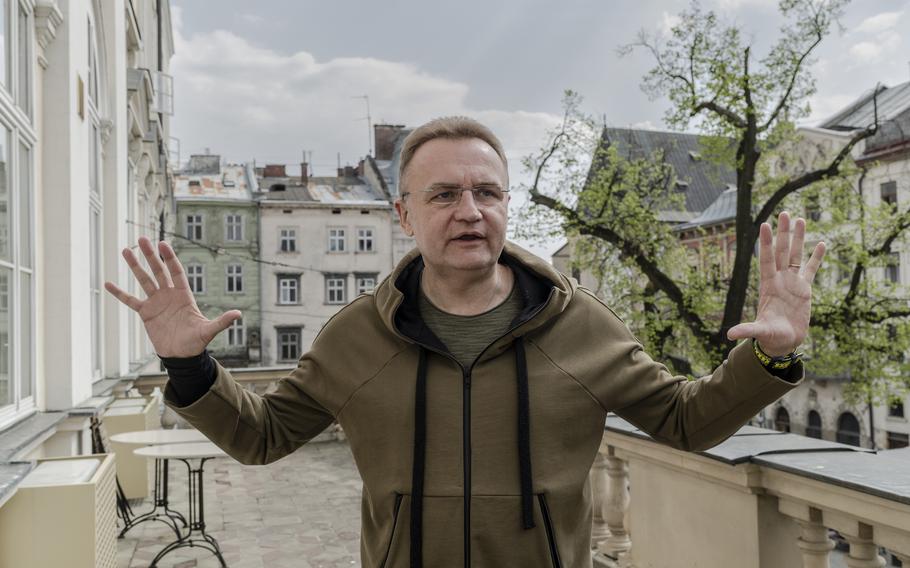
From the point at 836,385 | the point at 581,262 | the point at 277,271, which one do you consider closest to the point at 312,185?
the point at 277,271

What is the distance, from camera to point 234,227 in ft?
139

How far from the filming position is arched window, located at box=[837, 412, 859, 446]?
117 feet

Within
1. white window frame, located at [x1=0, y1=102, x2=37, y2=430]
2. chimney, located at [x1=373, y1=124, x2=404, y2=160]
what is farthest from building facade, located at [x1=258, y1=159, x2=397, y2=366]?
white window frame, located at [x1=0, y1=102, x2=37, y2=430]

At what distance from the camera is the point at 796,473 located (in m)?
2.77

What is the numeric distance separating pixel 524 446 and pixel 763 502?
1.59 meters

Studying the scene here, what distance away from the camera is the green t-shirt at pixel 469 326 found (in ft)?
6.53

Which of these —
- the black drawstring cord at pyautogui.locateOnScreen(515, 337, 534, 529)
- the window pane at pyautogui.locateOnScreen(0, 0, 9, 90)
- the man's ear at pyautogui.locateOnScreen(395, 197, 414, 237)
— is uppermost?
the window pane at pyautogui.locateOnScreen(0, 0, 9, 90)

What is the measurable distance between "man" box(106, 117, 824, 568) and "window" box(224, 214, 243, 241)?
4152cm

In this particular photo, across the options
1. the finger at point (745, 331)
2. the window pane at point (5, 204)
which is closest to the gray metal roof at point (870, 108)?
the window pane at point (5, 204)

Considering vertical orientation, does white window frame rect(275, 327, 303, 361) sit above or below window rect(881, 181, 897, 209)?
below

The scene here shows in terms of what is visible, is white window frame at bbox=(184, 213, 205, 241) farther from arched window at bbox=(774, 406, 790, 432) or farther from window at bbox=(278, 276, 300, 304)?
arched window at bbox=(774, 406, 790, 432)

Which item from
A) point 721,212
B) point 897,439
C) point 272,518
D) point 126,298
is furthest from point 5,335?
point 721,212

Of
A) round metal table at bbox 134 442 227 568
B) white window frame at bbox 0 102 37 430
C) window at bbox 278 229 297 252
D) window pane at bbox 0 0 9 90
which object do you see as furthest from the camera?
window at bbox 278 229 297 252

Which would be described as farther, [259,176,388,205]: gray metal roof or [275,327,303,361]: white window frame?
[259,176,388,205]: gray metal roof
